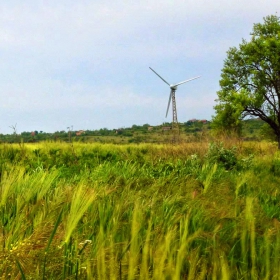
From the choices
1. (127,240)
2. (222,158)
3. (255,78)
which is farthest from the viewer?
(255,78)

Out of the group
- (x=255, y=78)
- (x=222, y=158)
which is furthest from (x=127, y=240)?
(x=255, y=78)

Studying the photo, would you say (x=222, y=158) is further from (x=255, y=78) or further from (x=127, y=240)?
(x=255, y=78)

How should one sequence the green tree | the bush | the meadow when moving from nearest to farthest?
1. the meadow
2. the bush
3. the green tree

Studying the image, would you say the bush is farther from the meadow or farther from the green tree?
the green tree

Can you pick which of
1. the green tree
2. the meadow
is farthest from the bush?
the green tree

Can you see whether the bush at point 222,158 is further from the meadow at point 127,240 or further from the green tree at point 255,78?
the green tree at point 255,78

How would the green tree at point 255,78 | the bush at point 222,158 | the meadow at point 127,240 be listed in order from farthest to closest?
the green tree at point 255,78 → the bush at point 222,158 → the meadow at point 127,240

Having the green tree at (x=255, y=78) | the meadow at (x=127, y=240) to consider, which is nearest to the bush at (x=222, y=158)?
the meadow at (x=127, y=240)

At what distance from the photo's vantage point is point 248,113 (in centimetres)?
3112

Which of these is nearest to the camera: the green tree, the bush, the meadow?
the meadow

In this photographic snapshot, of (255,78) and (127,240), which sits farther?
(255,78)

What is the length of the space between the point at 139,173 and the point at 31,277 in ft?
16.0

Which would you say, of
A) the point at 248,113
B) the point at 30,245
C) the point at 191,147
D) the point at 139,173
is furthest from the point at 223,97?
the point at 30,245

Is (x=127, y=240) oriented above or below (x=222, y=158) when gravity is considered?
above
